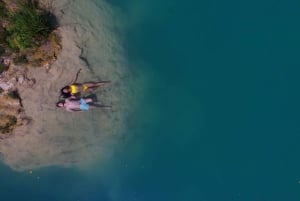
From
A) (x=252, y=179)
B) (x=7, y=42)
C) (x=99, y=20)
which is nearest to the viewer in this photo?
(x=7, y=42)

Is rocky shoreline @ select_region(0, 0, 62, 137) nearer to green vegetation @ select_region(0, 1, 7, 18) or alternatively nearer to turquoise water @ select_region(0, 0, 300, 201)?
green vegetation @ select_region(0, 1, 7, 18)

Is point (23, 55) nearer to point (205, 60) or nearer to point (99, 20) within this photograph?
point (99, 20)

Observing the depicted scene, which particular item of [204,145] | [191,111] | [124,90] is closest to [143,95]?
[124,90]

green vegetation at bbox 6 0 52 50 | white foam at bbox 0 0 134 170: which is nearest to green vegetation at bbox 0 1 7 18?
green vegetation at bbox 6 0 52 50

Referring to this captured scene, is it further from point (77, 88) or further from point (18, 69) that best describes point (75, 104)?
point (18, 69)

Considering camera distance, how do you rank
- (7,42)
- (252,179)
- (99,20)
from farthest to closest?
(252,179) → (99,20) → (7,42)

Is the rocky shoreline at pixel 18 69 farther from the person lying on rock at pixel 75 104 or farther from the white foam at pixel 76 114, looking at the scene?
the person lying on rock at pixel 75 104
